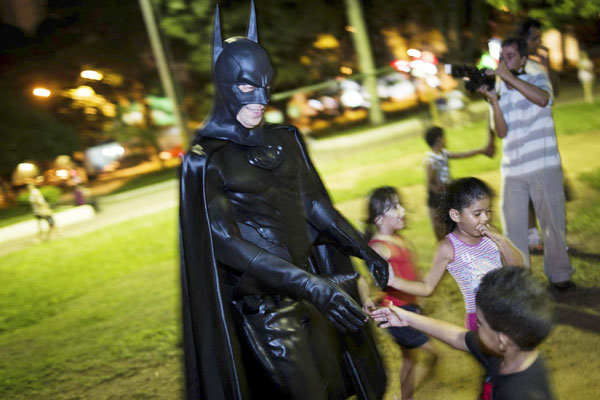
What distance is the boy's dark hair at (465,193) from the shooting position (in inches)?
111

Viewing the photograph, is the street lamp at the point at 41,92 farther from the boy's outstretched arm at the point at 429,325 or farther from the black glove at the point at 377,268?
the boy's outstretched arm at the point at 429,325

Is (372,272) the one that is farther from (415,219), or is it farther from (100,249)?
(100,249)

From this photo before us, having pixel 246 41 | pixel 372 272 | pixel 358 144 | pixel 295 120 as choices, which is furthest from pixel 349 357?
pixel 295 120

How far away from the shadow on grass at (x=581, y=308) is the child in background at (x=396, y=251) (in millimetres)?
1234

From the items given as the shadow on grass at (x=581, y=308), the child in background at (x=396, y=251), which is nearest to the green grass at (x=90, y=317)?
the child in background at (x=396, y=251)

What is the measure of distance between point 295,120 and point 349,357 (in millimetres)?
19489

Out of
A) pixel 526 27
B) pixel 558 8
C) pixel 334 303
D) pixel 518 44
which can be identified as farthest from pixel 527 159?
pixel 558 8

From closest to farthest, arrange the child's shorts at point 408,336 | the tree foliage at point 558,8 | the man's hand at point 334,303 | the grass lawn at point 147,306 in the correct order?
the man's hand at point 334,303 < the child's shorts at point 408,336 < the grass lawn at point 147,306 < the tree foliage at point 558,8

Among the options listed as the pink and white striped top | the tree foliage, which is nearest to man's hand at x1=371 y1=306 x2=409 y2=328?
the pink and white striped top

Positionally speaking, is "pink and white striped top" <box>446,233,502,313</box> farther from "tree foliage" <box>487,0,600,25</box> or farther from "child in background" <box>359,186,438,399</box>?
"tree foliage" <box>487,0,600,25</box>

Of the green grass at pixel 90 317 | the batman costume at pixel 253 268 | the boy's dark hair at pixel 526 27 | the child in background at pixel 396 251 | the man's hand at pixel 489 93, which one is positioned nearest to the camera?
the batman costume at pixel 253 268

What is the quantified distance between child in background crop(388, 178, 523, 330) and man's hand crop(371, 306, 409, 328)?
0.49 metres

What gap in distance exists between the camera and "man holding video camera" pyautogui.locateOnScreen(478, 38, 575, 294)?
13.5 feet

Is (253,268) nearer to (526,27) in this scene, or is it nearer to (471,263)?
(471,263)
